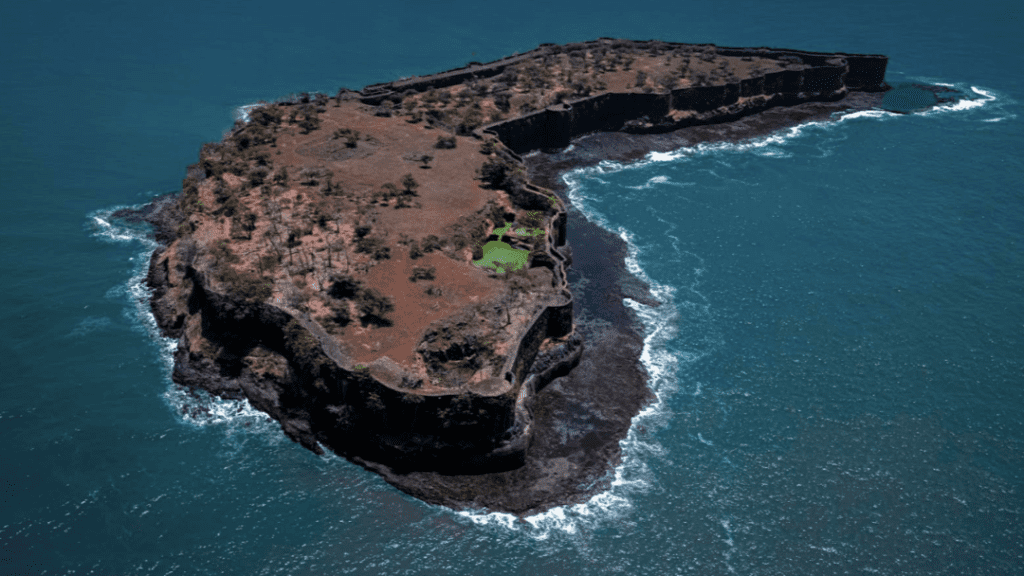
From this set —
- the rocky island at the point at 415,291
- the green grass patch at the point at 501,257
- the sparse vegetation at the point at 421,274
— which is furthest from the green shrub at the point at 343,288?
the green grass patch at the point at 501,257

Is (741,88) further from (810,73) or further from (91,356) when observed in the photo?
(91,356)

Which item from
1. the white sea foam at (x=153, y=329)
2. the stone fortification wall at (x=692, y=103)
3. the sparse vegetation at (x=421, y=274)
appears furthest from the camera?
the stone fortification wall at (x=692, y=103)

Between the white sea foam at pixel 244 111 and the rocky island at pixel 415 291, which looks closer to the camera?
the rocky island at pixel 415 291

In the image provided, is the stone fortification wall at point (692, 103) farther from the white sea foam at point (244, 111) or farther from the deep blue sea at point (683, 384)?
the white sea foam at point (244, 111)

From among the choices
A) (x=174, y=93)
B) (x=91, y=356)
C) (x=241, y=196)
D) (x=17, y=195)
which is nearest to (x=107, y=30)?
(x=174, y=93)

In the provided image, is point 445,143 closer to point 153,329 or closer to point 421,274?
point 421,274

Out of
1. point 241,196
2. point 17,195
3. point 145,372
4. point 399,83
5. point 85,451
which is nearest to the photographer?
point 85,451
